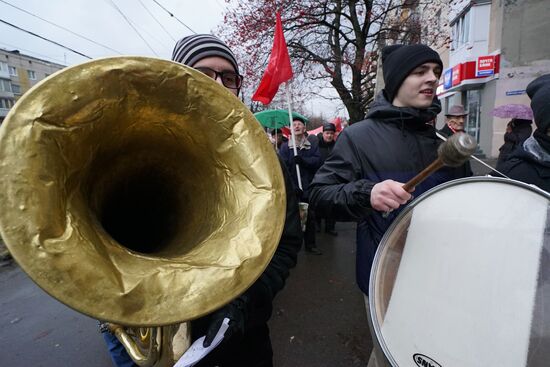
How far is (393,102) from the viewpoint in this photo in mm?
1552

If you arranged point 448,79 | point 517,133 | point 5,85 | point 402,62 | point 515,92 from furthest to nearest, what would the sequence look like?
point 5,85 → point 448,79 → point 515,92 → point 517,133 → point 402,62

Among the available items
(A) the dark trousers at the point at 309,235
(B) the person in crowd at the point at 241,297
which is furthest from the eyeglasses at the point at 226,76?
(A) the dark trousers at the point at 309,235

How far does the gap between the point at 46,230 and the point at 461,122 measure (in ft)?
15.6

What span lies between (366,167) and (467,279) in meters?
0.60

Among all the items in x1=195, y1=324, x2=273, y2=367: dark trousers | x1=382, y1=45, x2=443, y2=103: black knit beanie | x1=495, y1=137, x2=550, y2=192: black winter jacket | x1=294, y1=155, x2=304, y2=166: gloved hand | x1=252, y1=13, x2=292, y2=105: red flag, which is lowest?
x1=195, y1=324, x2=273, y2=367: dark trousers

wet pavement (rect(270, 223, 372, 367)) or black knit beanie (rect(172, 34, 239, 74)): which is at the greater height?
black knit beanie (rect(172, 34, 239, 74))

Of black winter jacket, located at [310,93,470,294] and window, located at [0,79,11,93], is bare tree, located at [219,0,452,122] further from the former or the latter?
window, located at [0,79,11,93]

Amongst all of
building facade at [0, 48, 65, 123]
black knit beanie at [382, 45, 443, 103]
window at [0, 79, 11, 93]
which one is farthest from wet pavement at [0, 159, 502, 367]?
window at [0, 79, 11, 93]

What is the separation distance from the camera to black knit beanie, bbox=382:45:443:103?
144 centimetres

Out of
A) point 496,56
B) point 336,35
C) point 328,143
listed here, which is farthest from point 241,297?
point 496,56

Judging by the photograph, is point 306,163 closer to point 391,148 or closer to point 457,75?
point 391,148

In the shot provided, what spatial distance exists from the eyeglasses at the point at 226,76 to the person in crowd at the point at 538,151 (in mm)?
1465

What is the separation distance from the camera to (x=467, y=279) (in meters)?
0.99

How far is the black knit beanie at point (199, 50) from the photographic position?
131cm
